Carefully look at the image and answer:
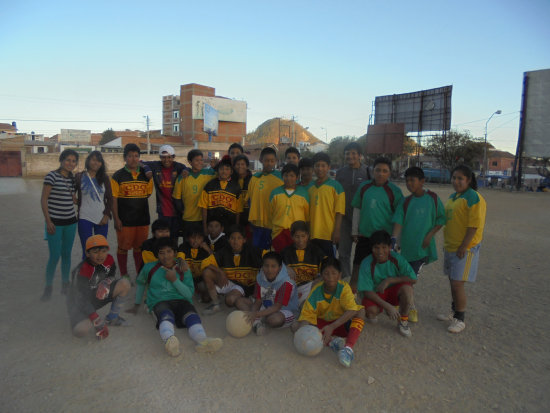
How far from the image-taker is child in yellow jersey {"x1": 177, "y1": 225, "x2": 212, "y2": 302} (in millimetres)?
4664

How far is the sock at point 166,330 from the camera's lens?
3.46m

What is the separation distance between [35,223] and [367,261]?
30.8ft

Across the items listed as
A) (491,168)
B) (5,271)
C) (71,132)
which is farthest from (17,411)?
(491,168)

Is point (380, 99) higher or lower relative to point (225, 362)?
higher

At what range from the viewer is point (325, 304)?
380 centimetres

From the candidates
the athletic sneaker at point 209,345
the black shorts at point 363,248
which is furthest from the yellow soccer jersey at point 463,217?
the athletic sneaker at point 209,345

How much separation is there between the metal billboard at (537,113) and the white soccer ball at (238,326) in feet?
102

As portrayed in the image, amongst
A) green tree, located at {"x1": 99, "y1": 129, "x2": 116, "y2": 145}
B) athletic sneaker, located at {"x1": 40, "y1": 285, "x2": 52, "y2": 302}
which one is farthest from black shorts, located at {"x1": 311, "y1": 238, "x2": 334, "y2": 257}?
green tree, located at {"x1": 99, "y1": 129, "x2": 116, "y2": 145}

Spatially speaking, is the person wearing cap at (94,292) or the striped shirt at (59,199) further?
the striped shirt at (59,199)

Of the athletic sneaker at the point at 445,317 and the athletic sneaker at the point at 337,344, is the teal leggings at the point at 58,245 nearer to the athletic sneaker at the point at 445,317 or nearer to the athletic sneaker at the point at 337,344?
the athletic sneaker at the point at 337,344

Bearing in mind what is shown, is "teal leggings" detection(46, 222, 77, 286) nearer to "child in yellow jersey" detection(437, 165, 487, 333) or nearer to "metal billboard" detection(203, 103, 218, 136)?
"child in yellow jersey" detection(437, 165, 487, 333)

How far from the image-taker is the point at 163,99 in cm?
9294

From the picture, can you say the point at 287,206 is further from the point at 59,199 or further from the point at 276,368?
the point at 59,199

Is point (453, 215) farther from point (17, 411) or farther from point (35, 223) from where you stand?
point (35, 223)
